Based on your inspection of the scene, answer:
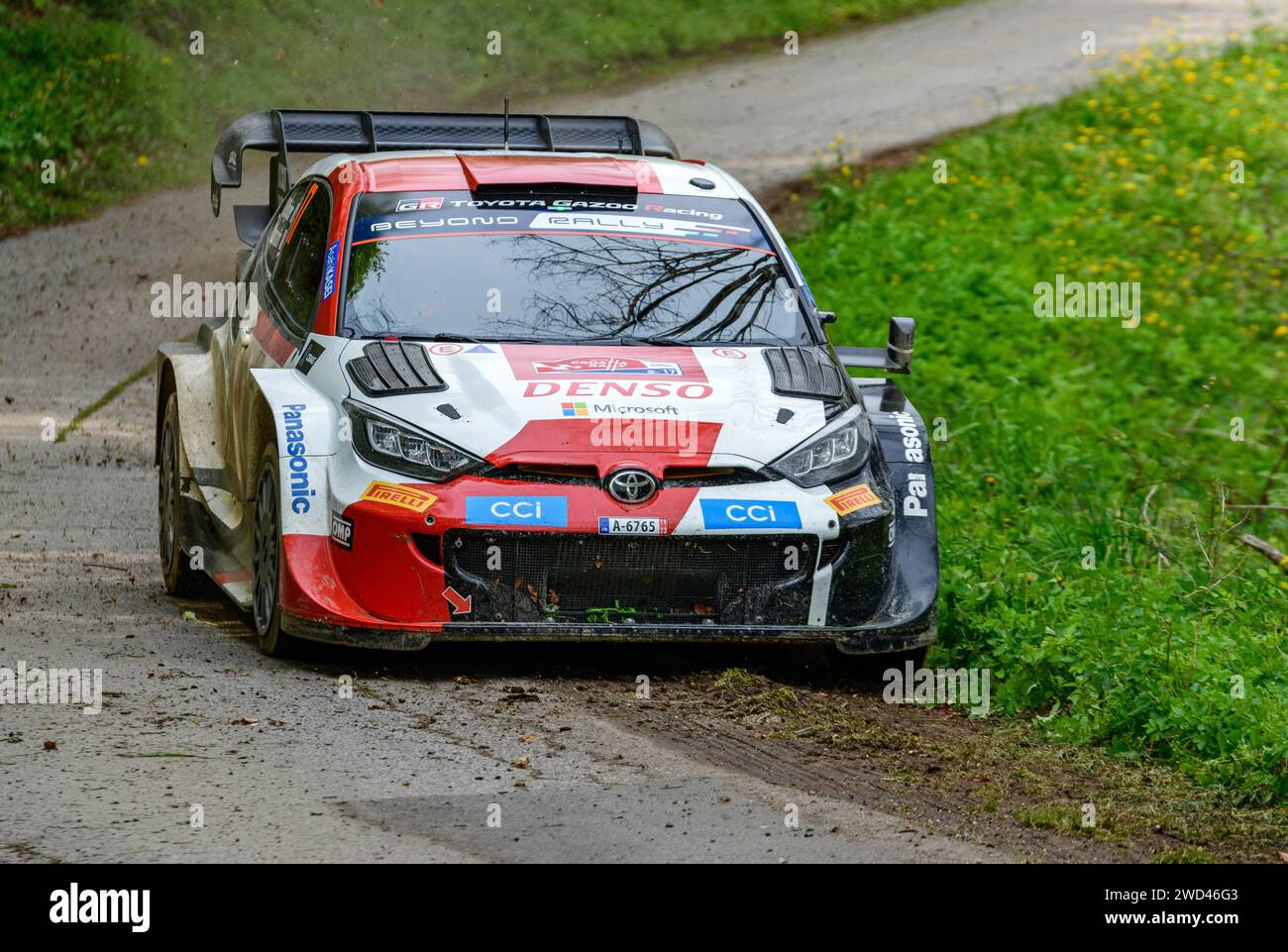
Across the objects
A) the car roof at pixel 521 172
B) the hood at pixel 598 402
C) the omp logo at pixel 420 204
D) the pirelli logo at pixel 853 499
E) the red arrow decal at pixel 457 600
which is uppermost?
the car roof at pixel 521 172

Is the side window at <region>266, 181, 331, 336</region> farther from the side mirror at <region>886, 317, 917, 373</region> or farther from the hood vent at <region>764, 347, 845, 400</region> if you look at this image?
the side mirror at <region>886, 317, 917, 373</region>

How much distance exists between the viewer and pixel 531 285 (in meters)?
7.71

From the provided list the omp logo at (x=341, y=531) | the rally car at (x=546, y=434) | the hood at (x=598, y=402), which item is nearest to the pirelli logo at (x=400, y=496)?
the rally car at (x=546, y=434)

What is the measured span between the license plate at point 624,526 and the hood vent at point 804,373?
839mm

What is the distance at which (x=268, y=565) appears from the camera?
283 inches

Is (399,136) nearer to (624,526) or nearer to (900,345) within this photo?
(900,345)

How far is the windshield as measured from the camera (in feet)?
24.8

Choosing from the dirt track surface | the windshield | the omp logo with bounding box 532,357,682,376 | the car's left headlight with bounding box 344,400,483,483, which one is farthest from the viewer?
the windshield

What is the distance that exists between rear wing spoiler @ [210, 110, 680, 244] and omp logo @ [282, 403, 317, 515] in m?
2.33

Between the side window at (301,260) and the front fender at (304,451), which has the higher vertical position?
the side window at (301,260)

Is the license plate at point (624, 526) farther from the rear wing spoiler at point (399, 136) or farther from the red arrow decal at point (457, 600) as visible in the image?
the rear wing spoiler at point (399, 136)

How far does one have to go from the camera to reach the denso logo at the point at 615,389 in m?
6.92

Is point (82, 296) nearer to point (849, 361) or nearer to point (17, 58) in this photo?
point (17, 58)

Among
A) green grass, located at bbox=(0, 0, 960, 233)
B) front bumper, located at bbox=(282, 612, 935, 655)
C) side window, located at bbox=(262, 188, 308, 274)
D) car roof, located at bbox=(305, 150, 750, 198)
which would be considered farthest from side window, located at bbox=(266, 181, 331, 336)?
green grass, located at bbox=(0, 0, 960, 233)
